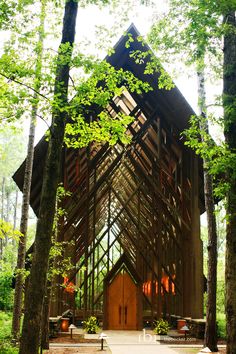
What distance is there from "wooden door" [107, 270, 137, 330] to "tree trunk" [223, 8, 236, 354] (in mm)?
11573

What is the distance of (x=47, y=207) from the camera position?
6641 millimetres

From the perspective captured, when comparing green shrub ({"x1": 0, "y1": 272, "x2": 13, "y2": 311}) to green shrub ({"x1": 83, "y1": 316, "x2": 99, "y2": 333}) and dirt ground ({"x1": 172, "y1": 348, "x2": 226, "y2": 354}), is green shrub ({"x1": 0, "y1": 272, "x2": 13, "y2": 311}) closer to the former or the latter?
green shrub ({"x1": 83, "y1": 316, "x2": 99, "y2": 333})

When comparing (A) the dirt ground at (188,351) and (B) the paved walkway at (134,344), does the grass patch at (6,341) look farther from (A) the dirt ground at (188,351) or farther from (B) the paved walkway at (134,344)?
(A) the dirt ground at (188,351)

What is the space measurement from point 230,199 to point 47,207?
276 cm

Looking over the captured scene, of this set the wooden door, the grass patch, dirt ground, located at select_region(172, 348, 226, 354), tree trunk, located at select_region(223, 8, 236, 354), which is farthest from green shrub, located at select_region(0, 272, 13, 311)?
tree trunk, located at select_region(223, 8, 236, 354)

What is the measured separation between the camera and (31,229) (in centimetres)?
4184

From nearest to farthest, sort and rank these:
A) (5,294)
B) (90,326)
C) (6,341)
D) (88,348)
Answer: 1. (6,341)
2. (88,348)
3. (90,326)
4. (5,294)

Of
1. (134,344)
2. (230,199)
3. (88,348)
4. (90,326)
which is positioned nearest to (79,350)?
(88,348)

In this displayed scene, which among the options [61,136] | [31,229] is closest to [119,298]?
A: [61,136]

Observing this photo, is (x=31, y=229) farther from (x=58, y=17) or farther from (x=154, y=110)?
(x=58, y=17)

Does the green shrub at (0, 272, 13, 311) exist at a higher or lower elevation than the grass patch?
higher

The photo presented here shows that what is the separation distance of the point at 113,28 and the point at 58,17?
1.13m

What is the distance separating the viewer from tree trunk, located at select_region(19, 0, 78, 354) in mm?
6254

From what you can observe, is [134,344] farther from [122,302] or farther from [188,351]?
[122,302]
